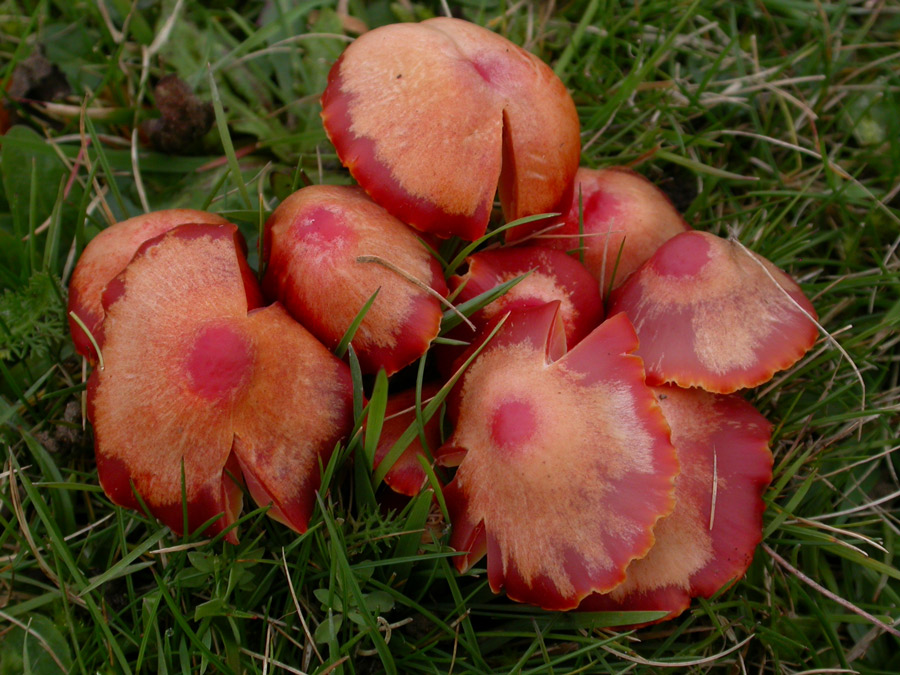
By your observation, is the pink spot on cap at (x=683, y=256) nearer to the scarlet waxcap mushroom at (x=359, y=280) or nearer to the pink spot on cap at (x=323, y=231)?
the scarlet waxcap mushroom at (x=359, y=280)

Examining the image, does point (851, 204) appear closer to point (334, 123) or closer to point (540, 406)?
point (540, 406)

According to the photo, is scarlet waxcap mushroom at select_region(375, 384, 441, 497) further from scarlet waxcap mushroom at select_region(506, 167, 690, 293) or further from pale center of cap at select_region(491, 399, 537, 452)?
scarlet waxcap mushroom at select_region(506, 167, 690, 293)

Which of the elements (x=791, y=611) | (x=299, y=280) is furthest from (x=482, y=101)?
(x=791, y=611)

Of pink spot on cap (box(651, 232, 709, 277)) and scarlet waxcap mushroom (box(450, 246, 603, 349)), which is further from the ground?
pink spot on cap (box(651, 232, 709, 277))

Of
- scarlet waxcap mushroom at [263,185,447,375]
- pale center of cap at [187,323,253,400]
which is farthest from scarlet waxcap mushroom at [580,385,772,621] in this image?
pale center of cap at [187,323,253,400]

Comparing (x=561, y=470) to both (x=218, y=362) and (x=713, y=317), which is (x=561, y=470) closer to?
(x=713, y=317)

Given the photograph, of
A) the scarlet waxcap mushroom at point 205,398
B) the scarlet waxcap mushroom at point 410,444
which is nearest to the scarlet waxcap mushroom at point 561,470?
the scarlet waxcap mushroom at point 410,444

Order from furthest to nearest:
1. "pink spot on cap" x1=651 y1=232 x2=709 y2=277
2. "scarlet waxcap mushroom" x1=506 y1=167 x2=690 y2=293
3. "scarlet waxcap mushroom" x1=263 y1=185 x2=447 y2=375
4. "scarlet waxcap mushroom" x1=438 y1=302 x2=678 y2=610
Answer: "scarlet waxcap mushroom" x1=506 y1=167 x2=690 y2=293 < "pink spot on cap" x1=651 y1=232 x2=709 y2=277 < "scarlet waxcap mushroom" x1=263 y1=185 x2=447 y2=375 < "scarlet waxcap mushroom" x1=438 y1=302 x2=678 y2=610
